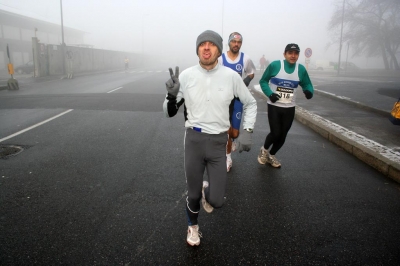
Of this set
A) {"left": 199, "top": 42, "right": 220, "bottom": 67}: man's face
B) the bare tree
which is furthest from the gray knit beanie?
the bare tree

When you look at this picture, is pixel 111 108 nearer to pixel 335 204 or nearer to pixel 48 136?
pixel 48 136

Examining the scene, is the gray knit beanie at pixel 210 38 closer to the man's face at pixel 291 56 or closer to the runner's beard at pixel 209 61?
the runner's beard at pixel 209 61

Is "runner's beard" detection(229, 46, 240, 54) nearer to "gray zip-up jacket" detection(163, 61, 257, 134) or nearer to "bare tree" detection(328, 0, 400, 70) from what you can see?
"gray zip-up jacket" detection(163, 61, 257, 134)

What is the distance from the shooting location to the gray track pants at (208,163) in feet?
8.83

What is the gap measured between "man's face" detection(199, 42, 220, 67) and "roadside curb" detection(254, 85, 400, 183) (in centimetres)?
344

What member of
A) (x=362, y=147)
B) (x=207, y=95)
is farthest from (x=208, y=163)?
(x=362, y=147)

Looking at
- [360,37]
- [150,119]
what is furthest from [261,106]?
[360,37]

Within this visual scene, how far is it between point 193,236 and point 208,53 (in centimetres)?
173

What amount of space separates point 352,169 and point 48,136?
6040 millimetres

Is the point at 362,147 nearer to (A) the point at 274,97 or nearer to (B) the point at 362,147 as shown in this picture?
(B) the point at 362,147

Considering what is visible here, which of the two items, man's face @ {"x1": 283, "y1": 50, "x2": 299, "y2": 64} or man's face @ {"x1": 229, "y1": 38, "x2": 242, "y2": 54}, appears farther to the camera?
man's face @ {"x1": 283, "y1": 50, "x2": 299, "y2": 64}

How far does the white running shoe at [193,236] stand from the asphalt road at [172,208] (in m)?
0.06

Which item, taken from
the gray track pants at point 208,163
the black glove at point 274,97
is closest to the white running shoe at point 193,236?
the gray track pants at point 208,163

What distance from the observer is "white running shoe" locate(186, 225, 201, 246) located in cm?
275
